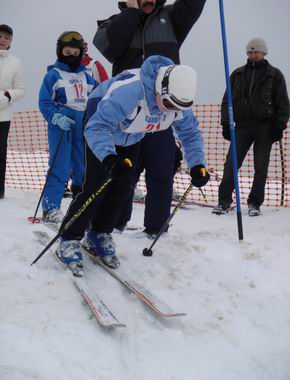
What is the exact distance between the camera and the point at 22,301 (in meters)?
2.76

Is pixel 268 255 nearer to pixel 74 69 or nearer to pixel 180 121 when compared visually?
pixel 180 121

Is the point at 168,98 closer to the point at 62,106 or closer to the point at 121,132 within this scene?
the point at 121,132

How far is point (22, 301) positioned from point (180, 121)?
1761 mm

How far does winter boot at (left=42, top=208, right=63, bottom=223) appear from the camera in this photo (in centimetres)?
461

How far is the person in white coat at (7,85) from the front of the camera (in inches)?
216

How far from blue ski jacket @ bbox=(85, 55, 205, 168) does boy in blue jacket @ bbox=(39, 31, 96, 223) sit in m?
1.50

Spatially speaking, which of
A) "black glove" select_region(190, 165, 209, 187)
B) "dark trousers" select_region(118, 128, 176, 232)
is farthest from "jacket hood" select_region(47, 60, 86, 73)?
"black glove" select_region(190, 165, 209, 187)

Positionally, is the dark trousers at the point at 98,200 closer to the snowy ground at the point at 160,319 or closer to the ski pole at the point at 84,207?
the ski pole at the point at 84,207

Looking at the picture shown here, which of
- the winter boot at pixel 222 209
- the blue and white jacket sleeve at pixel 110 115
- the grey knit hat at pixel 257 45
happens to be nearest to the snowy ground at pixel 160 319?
the blue and white jacket sleeve at pixel 110 115

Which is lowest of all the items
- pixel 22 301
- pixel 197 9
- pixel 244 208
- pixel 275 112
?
pixel 244 208

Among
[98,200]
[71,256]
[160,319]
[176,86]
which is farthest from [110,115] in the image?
[160,319]

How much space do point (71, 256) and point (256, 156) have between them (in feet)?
10.1

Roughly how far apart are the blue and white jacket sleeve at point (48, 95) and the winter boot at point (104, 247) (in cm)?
160

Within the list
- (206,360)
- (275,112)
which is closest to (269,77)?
(275,112)
